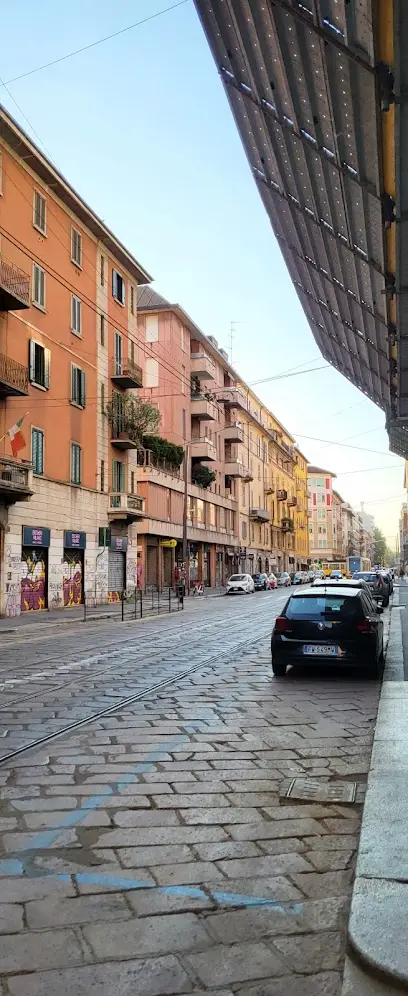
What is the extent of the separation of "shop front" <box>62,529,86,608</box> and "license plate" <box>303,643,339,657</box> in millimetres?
19907

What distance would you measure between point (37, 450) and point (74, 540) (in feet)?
14.2

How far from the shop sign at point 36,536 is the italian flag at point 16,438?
2643mm

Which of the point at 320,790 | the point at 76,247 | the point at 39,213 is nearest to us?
the point at 320,790

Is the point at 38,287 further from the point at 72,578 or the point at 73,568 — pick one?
the point at 72,578

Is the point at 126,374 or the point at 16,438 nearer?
the point at 16,438

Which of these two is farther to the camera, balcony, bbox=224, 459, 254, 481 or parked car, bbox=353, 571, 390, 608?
balcony, bbox=224, 459, 254, 481

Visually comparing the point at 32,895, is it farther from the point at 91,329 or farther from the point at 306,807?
the point at 91,329

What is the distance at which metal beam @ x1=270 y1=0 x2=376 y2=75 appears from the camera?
5.82 m

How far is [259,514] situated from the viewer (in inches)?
2965

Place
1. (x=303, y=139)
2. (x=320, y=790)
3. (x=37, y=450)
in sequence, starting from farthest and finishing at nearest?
(x=37, y=450) → (x=303, y=139) → (x=320, y=790)

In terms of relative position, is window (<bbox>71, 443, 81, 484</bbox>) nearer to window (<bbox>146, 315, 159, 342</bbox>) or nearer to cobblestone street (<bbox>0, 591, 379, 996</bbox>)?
window (<bbox>146, 315, 159, 342</bbox>)

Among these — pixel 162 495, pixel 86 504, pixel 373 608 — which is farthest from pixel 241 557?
pixel 373 608

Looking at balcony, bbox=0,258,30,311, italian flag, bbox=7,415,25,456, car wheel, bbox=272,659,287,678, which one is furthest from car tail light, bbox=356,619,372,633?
balcony, bbox=0,258,30,311

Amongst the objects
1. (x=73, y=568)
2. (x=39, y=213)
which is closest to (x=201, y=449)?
(x=73, y=568)
